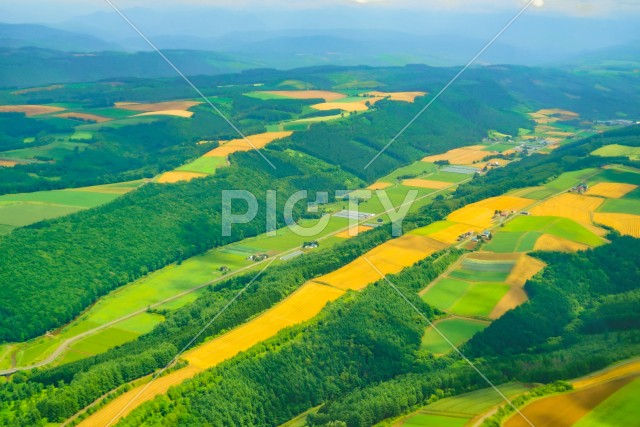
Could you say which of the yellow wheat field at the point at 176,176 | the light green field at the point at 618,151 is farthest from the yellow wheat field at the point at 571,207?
the yellow wheat field at the point at 176,176

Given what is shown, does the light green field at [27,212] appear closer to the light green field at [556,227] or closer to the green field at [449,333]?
the green field at [449,333]

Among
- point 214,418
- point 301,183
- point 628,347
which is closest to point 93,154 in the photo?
point 301,183

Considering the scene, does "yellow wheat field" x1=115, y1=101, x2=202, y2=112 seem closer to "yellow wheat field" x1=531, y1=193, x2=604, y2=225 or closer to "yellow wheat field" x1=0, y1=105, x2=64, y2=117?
"yellow wheat field" x1=0, y1=105, x2=64, y2=117

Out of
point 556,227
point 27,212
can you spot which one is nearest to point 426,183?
point 556,227

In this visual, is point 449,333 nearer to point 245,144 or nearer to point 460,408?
point 460,408

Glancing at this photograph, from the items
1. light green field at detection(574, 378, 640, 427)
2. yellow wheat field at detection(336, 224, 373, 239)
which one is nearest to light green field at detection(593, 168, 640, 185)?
yellow wheat field at detection(336, 224, 373, 239)

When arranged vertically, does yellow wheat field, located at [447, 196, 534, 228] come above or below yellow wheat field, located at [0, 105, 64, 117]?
above

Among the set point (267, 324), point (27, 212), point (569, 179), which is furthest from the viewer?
point (569, 179)
